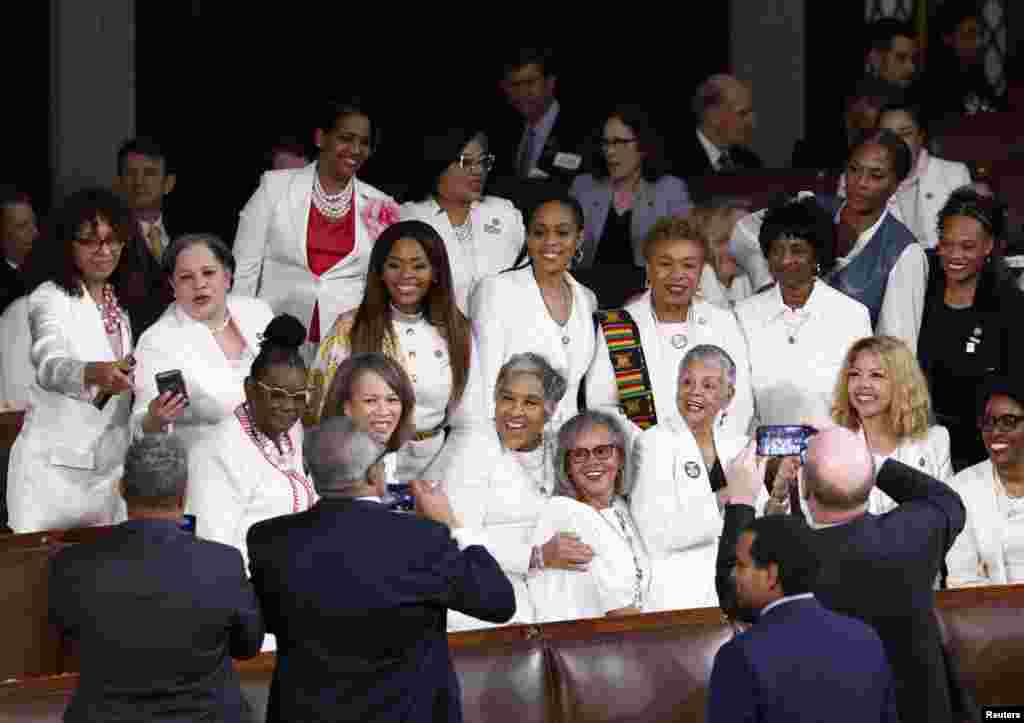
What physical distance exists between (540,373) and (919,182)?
2583mm

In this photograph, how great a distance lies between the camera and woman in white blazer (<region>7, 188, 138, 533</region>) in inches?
257

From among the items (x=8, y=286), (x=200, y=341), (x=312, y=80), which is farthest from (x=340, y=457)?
(x=312, y=80)

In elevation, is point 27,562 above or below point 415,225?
below

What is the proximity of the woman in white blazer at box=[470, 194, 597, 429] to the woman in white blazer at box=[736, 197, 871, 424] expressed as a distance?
59cm

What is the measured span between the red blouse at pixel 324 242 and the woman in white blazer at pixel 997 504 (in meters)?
2.20

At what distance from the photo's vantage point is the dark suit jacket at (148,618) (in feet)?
14.6

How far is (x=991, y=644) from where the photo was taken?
19.4 ft

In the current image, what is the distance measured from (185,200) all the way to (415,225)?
377 cm

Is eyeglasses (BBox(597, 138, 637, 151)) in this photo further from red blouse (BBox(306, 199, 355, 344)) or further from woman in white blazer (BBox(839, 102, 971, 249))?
red blouse (BBox(306, 199, 355, 344))

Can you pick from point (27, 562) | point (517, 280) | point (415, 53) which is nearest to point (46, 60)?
point (415, 53)

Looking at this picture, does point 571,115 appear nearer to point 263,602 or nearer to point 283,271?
point 283,271

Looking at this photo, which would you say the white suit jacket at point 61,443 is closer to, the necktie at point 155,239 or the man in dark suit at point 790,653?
the necktie at point 155,239

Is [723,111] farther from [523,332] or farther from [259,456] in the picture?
[259,456]

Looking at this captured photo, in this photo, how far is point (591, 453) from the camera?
6293 millimetres
